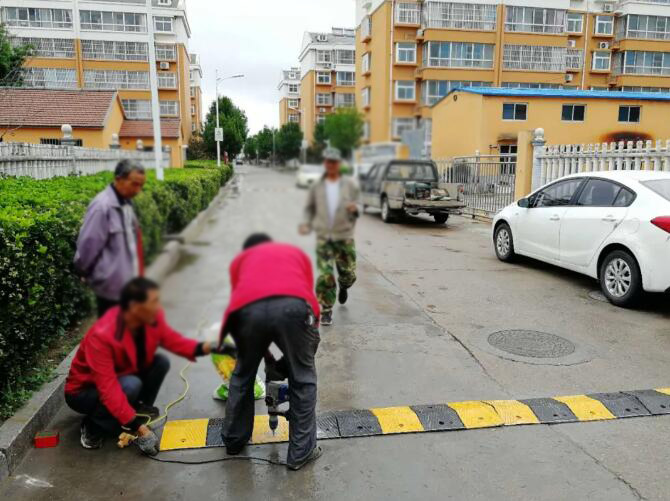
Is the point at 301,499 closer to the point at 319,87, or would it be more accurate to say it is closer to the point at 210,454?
the point at 210,454

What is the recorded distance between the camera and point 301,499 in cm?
311

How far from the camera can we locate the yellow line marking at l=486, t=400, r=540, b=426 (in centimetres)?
399

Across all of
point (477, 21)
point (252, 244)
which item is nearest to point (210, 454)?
point (252, 244)

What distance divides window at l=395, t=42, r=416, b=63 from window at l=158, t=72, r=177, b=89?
2.33 ft

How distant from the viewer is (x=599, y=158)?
468 inches

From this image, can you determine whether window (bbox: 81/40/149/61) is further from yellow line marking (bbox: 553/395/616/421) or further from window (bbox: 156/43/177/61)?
A: yellow line marking (bbox: 553/395/616/421)

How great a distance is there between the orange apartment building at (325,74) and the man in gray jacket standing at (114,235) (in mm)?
474

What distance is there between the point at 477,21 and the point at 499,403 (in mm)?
2972

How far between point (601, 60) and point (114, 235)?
53.9 meters

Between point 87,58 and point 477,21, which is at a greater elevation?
point 477,21

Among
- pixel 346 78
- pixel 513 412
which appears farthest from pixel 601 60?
pixel 346 78

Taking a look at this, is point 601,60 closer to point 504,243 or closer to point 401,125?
point 504,243

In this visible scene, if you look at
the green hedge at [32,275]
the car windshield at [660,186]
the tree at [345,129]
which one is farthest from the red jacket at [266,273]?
the car windshield at [660,186]

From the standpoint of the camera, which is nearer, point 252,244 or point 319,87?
point 252,244
